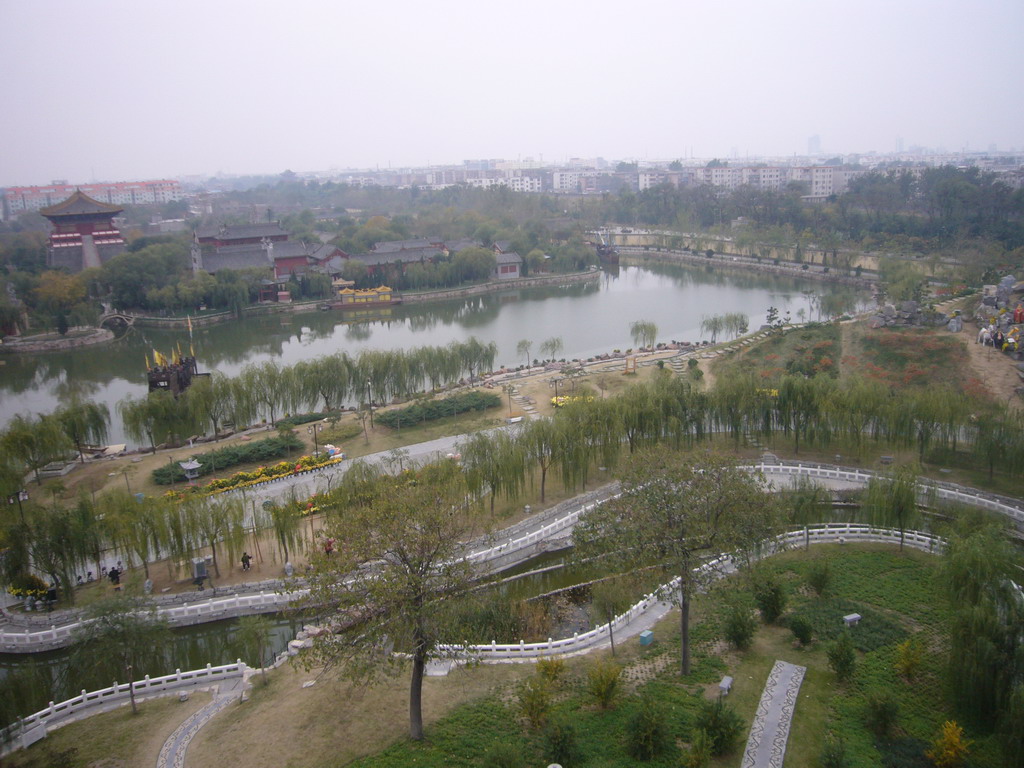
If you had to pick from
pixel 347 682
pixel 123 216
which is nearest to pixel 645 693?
pixel 347 682

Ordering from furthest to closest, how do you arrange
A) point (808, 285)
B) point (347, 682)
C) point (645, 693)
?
point (808, 285), point (347, 682), point (645, 693)

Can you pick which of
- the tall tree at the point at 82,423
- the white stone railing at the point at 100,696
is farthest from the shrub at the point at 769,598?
the tall tree at the point at 82,423

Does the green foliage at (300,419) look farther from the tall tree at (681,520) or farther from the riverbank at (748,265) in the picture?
the riverbank at (748,265)

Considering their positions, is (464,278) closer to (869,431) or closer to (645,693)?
(869,431)

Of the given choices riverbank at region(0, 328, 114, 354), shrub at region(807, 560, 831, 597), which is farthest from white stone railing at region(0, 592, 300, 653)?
riverbank at region(0, 328, 114, 354)

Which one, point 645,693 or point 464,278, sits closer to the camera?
point 645,693

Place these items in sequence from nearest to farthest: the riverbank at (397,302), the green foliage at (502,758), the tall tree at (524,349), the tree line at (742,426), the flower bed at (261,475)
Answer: the green foliage at (502,758)
the tree line at (742,426)
the flower bed at (261,475)
the tall tree at (524,349)
the riverbank at (397,302)

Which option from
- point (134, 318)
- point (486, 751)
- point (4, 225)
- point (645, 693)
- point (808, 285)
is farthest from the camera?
point (4, 225)
